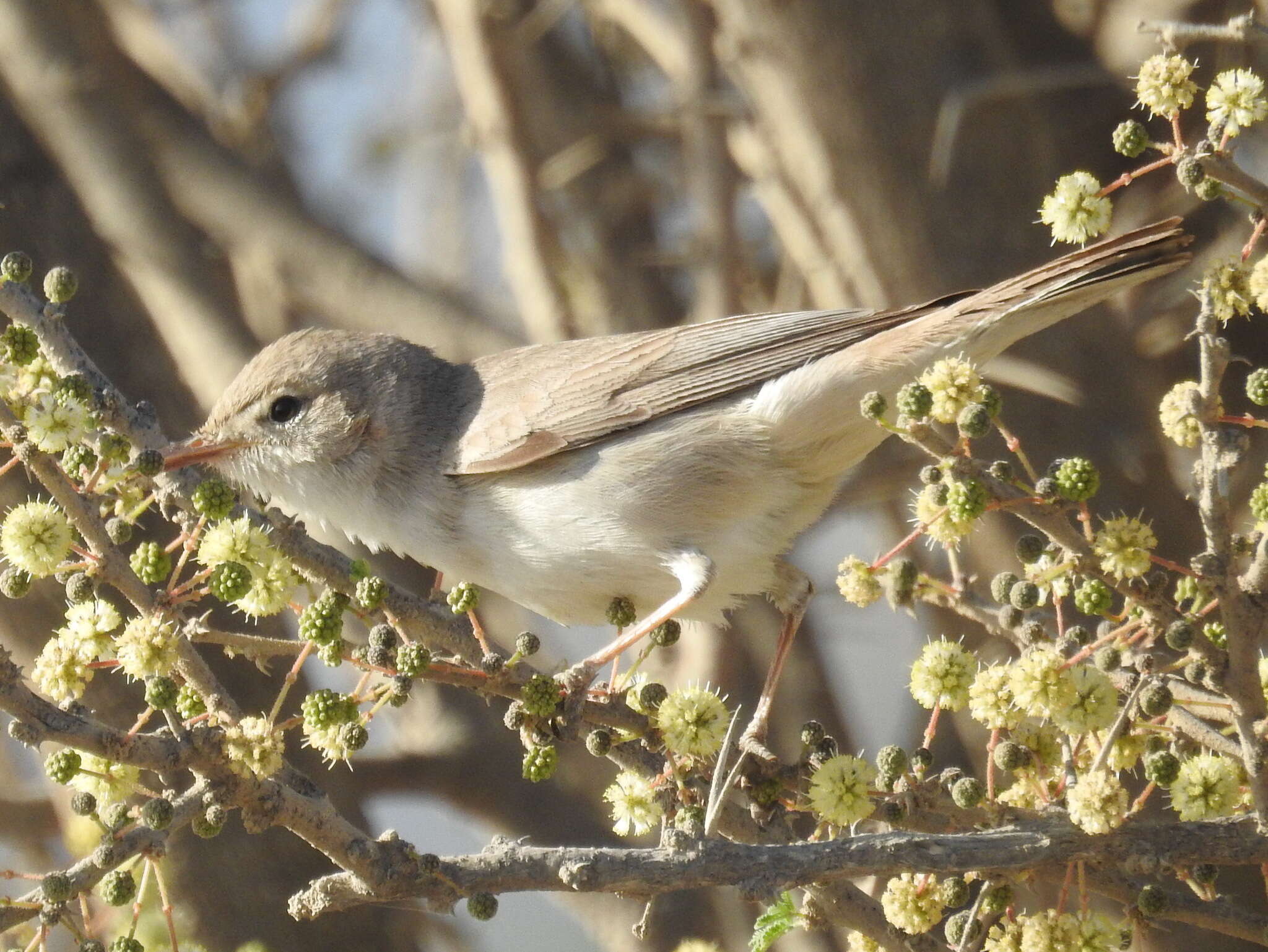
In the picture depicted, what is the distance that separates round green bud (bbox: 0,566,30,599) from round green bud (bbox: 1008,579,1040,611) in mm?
1661

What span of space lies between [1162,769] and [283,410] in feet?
9.33

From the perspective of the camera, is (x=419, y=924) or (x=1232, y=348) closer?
(x=419, y=924)

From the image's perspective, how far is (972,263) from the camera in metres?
5.22

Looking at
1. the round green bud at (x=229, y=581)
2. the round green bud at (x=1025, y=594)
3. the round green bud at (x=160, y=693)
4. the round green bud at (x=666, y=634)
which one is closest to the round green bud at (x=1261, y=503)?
the round green bud at (x=1025, y=594)

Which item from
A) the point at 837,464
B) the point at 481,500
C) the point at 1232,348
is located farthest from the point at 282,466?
the point at 1232,348

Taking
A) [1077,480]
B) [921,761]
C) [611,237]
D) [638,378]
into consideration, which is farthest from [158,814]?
[611,237]

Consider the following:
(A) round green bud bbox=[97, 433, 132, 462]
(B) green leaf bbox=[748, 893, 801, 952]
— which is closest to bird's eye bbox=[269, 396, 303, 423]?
(A) round green bud bbox=[97, 433, 132, 462]

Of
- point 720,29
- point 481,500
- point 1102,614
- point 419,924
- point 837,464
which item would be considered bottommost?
point 419,924

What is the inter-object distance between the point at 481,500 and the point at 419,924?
5.82 feet

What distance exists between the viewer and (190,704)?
233cm

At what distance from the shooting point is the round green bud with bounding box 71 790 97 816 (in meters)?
2.21

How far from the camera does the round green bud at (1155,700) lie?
7.32 ft

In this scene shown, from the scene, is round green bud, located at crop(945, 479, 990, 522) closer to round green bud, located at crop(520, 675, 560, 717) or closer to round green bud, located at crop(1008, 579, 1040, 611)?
round green bud, located at crop(1008, 579, 1040, 611)

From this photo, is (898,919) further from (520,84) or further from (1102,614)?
(520,84)
